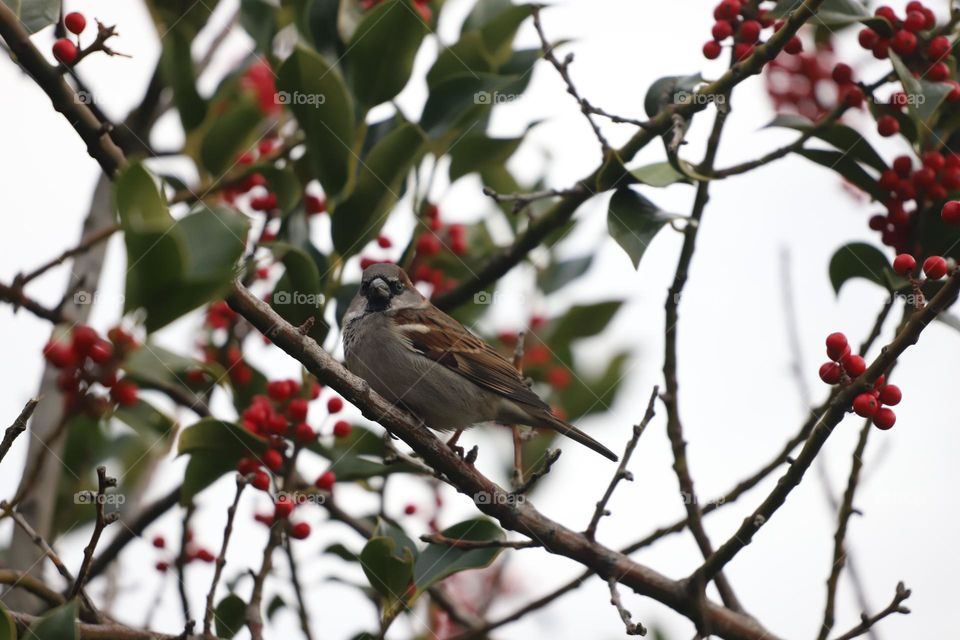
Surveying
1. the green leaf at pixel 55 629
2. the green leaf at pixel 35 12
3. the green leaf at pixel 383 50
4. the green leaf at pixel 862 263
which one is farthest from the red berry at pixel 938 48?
the green leaf at pixel 55 629

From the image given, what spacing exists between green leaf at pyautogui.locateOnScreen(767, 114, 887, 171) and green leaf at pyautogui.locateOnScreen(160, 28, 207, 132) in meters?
2.06

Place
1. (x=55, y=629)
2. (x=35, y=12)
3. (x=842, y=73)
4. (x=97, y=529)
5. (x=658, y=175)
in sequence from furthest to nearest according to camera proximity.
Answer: (x=842, y=73), (x=658, y=175), (x=35, y=12), (x=97, y=529), (x=55, y=629)

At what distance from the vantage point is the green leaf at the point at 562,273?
14.5 ft

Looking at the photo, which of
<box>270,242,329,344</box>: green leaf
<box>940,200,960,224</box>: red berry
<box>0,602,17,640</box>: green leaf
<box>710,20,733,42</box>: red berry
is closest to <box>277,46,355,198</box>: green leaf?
<box>270,242,329,344</box>: green leaf

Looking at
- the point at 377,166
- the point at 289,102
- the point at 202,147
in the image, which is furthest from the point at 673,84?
the point at 202,147

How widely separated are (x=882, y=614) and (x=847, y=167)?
1476mm

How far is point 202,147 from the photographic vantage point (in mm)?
3719

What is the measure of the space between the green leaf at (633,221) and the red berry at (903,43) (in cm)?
96

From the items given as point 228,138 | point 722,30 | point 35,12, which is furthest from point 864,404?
point 228,138

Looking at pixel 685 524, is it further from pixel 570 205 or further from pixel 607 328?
pixel 607 328

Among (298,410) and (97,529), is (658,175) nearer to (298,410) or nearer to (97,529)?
(298,410)

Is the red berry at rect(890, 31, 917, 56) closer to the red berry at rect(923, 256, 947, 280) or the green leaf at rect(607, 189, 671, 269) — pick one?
the green leaf at rect(607, 189, 671, 269)

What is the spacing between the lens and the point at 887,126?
10.6 feet

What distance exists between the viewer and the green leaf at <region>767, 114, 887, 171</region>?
3.22 metres
